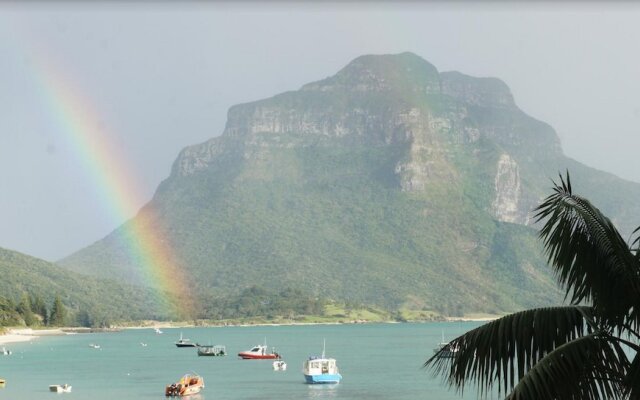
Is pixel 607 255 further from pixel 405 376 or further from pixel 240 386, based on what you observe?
pixel 405 376

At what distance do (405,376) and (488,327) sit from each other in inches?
4080

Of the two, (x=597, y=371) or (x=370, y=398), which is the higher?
(x=597, y=371)

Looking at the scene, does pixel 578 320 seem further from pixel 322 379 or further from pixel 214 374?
pixel 214 374

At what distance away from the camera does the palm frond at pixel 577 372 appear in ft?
41.5

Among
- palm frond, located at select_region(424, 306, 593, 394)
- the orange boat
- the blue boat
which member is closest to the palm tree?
palm frond, located at select_region(424, 306, 593, 394)

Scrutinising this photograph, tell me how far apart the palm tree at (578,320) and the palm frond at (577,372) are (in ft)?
0.06

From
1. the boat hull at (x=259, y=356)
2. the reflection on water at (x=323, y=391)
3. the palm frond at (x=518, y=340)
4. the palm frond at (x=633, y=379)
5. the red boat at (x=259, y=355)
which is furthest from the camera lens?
the red boat at (x=259, y=355)

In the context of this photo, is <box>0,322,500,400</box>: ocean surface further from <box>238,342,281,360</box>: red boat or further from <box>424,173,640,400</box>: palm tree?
<box>424,173,640,400</box>: palm tree

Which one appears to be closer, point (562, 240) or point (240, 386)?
point (562, 240)

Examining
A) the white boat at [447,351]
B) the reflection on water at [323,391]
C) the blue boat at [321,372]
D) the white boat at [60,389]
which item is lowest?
the reflection on water at [323,391]

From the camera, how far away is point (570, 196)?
14438mm

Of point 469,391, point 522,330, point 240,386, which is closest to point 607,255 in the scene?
point 522,330

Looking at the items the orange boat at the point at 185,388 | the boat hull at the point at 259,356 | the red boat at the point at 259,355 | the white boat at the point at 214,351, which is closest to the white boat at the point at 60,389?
the orange boat at the point at 185,388

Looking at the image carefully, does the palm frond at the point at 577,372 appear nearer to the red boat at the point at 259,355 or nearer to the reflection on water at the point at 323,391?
the reflection on water at the point at 323,391
